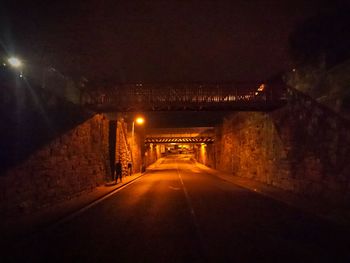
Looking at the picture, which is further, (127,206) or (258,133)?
(258,133)

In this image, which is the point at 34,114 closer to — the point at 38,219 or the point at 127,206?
the point at 38,219

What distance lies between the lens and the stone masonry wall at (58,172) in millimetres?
10480

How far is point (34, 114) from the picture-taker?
40.1ft

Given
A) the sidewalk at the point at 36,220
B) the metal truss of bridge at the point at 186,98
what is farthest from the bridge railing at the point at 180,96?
the sidewalk at the point at 36,220

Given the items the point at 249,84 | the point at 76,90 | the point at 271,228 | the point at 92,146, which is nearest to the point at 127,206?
the point at 271,228

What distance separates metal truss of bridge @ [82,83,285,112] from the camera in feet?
62.2

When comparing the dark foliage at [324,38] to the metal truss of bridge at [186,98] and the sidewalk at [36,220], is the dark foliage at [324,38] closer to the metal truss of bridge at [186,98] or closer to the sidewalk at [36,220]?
A: the metal truss of bridge at [186,98]

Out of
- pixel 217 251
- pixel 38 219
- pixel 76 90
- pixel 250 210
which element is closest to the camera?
pixel 217 251

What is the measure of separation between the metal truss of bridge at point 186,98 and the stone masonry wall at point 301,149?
1.40 metres

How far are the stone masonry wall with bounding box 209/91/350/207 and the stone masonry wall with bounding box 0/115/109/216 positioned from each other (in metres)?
11.8

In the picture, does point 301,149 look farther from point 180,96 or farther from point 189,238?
point 189,238

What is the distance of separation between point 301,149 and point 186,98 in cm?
767

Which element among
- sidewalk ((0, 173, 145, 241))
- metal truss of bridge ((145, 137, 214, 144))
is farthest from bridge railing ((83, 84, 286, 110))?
metal truss of bridge ((145, 137, 214, 144))

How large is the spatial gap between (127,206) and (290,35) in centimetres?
1146
